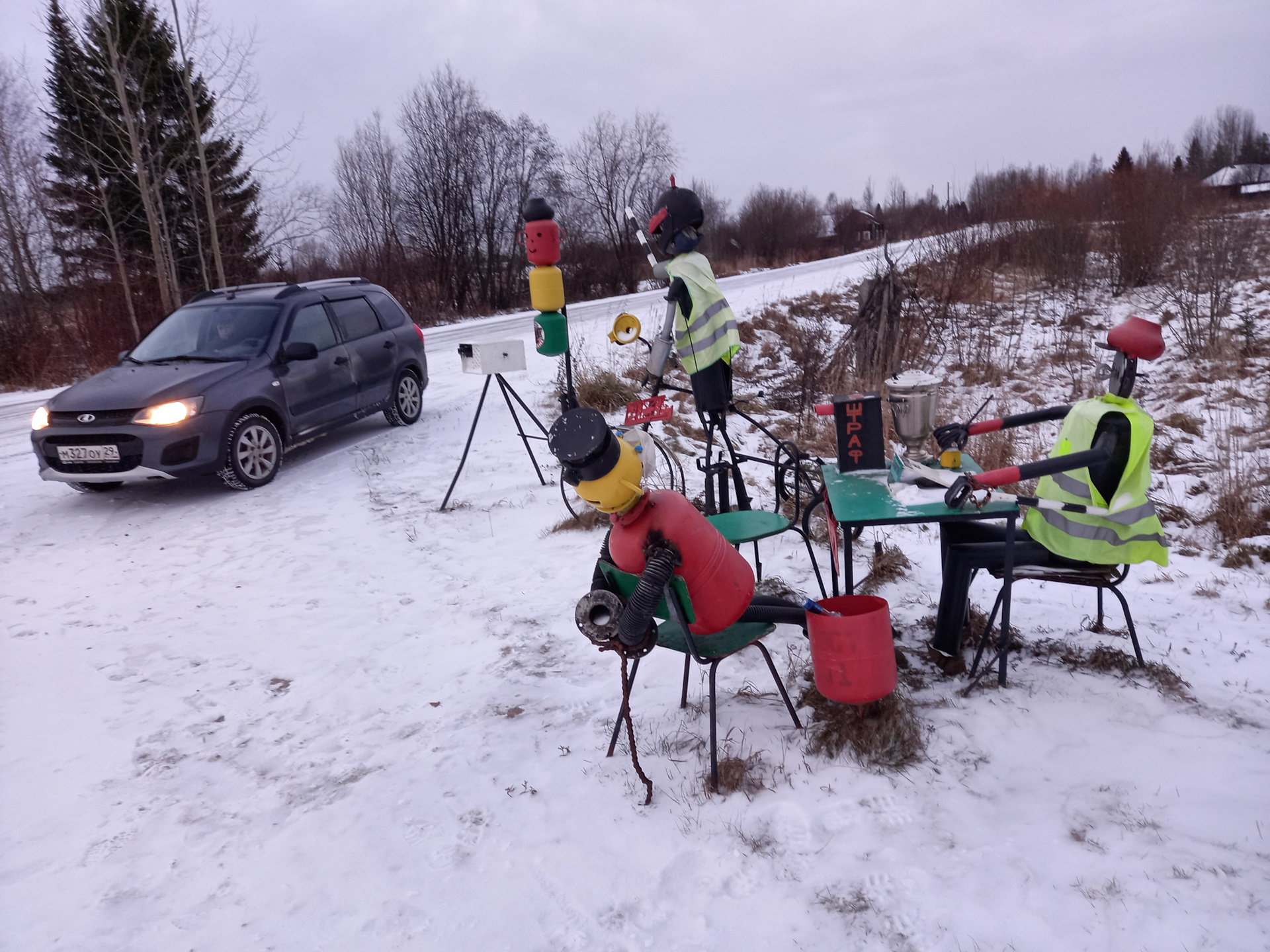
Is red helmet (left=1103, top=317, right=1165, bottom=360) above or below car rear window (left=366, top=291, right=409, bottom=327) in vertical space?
below

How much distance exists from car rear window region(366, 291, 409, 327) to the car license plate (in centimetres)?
315

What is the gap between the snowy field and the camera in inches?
95.3

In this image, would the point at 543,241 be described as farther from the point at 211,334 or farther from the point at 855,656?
the point at 211,334

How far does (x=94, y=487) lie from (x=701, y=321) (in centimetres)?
555

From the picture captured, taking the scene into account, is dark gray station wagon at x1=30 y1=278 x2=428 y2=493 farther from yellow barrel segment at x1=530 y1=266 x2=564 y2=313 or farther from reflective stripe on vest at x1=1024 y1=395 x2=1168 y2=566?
reflective stripe on vest at x1=1024 y1=395 x2=1168 y2=566

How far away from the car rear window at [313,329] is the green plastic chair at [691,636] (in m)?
5.57

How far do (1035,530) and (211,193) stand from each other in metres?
→ 19.0

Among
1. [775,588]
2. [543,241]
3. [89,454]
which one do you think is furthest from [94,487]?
[775,588]

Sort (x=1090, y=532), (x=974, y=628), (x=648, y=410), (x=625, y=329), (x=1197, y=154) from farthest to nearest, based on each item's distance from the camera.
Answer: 1. (x=1197, y=154)
2. (x=625, y=329)
3. (x=648, y=410)
4. (x=974, y=628)
5. (x=1090, y=532)

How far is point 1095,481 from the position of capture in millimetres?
3109

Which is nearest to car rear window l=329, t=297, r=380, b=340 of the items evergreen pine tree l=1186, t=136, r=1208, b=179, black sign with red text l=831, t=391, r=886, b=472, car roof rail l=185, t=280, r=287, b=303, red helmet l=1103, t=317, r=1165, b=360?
car roof rail l=185, t=280, r=287, b=303

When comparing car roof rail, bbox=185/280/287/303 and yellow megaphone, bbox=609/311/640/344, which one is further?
car roof rail, bbox=185/280/287/303

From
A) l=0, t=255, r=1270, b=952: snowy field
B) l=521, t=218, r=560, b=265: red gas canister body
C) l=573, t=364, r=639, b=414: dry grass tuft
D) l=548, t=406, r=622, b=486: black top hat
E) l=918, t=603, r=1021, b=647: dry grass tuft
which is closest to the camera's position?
l=0, t=255, r=1270, b=952: snowy field

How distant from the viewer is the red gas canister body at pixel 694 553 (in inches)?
109
